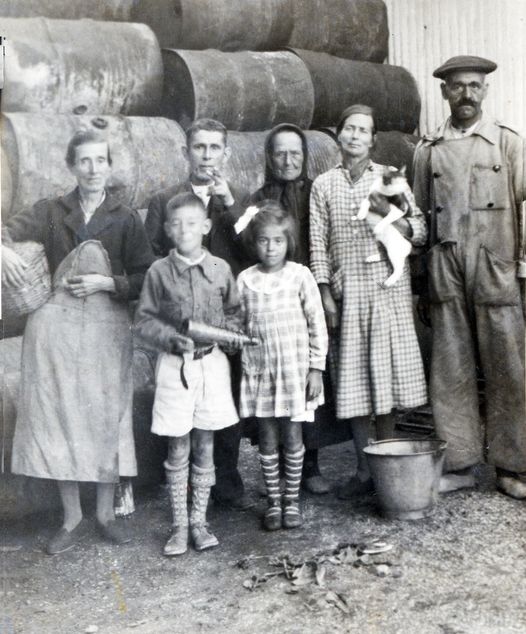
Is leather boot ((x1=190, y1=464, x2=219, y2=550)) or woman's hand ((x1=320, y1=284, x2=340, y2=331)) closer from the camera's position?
leather boot ((x1=190, y1=464, x2=219, y2=550))

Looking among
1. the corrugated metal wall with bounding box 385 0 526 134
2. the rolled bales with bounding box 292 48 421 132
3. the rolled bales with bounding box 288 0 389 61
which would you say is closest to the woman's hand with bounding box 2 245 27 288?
Answer: the corrugated metal wall with bounding box 385 0 526 134

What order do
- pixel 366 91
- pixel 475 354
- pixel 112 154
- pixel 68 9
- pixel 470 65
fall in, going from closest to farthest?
pixel 470 65 < pixel 475 354 < pixel 112 154 < pixel 68 9 < pixel 366 91

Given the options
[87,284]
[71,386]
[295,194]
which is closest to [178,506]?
[71,386]

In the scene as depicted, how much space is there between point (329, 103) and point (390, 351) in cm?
226

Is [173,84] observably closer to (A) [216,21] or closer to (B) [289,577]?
(A) [216,21]

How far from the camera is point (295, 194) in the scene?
393cm

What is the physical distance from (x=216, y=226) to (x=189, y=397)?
840 mm

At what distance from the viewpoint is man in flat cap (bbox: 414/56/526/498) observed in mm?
3861

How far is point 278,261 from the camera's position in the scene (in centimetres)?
361

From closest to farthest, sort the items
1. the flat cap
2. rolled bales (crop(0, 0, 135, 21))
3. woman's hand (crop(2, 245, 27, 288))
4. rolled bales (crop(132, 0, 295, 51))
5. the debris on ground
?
the debris on ground, woman's hand (crop(2, 245, 27, 288)), the flat cap, rolled bales (crop(0, 0, 135, 21)), rolled bales (crop(132, 0, 295, 51))

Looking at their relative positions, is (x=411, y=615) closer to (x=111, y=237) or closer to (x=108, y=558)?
(x=108, y=558)

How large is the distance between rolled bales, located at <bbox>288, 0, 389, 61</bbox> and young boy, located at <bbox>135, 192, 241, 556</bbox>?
2.57 m

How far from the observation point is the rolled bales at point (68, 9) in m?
4.31

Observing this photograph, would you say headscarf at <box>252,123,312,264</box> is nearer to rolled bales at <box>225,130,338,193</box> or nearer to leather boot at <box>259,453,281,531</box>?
rolled bales at <box>225,130,338,193</box>
